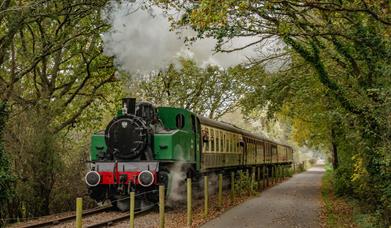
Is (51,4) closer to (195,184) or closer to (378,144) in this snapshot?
(195,184)

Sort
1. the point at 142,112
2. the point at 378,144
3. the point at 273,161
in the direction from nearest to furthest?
the point at 378,144
the point at 142,112
the point at 273,161

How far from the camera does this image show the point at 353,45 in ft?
37.8

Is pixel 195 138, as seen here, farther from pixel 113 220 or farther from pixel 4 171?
pixel 4 171

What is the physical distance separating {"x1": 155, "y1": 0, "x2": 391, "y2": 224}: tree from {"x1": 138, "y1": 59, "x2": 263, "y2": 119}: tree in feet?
48.3

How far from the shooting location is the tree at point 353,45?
9250mm

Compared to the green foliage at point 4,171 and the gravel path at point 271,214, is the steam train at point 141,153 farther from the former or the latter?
the green foliage at point 4,171

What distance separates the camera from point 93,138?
1466 cm

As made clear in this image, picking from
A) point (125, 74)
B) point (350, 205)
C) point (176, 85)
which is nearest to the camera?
point (350, 205)

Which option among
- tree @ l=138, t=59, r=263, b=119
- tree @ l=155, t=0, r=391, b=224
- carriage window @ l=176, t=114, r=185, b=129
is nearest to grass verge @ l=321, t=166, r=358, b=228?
tree @ l=155, t=0, r=391, b=224

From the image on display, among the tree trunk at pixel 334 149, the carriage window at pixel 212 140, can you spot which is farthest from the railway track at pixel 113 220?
the tree trunk at pixel 334 149

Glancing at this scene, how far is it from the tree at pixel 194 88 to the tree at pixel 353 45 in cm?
1473

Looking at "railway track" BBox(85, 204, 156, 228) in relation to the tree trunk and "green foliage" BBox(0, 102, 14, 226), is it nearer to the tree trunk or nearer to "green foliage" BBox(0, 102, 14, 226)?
"green foliage" BBox(0, 102, 14, 226)

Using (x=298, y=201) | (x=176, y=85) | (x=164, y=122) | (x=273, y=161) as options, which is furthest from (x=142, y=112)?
(x=273, y=161)

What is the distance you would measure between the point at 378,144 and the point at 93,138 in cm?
800
